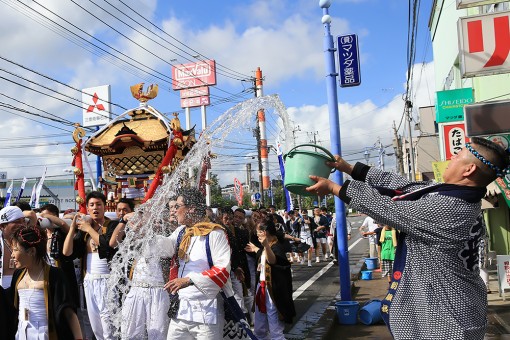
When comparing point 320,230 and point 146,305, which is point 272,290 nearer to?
point 146,305

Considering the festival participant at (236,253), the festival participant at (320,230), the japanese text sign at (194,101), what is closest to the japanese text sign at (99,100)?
the japanese text sign at (194,101)

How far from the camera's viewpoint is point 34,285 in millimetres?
3742

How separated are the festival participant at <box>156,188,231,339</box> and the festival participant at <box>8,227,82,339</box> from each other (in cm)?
97

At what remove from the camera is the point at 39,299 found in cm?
372

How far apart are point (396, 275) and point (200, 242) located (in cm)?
218

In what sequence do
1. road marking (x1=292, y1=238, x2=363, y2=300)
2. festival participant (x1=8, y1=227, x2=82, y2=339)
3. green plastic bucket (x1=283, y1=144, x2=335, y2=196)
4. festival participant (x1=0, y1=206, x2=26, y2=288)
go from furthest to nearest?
road marking (x1=292, y1=238, x2=363, y2=300) → festival participant (x1=0, y1=206, x2=26, y2=288) → festival participant (x1=8, y1=227, x2=82, y2=339) → green plastic bucket (x1=283, y1=144, x2=335, y2=196)

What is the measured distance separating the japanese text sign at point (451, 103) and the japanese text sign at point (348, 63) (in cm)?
604

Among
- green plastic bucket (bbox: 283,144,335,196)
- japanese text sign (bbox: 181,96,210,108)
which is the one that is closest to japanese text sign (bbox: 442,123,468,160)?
green plastic bucket (bbox: 283,144,335,196)

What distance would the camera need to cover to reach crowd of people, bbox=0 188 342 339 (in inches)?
147

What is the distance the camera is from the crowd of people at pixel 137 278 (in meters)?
3.73

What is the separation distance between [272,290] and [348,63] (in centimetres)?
386

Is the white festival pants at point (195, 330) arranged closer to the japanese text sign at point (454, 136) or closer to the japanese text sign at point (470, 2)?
the japanese text sign at point (470, 2)

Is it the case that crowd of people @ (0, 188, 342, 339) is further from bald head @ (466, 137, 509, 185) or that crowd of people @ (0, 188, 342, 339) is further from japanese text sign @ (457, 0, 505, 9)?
japanese text sign @ (457, 0, 505, 9)

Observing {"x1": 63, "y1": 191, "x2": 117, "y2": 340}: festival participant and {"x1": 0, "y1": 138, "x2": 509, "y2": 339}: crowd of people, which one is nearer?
{"x1": 0, "y1": 138, "x2": 509, "y2": 339}: crowd of people
